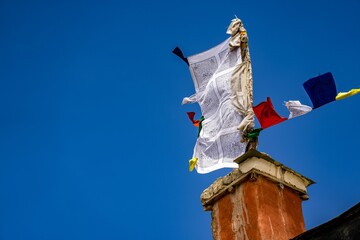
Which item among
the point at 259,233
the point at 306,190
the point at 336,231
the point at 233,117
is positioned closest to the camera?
the point at 336,231

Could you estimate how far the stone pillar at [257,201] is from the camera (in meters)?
6.82

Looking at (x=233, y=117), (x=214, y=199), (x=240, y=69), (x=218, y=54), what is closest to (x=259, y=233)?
(x=214, y=199)

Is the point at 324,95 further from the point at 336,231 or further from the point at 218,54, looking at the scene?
the point at 336,231

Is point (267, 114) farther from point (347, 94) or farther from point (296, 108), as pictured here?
point (347, 94)

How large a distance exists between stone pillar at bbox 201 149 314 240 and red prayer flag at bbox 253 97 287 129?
752mm

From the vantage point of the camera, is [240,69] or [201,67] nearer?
[240,69]

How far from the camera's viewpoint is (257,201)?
6926 mm

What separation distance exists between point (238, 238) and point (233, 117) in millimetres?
2067

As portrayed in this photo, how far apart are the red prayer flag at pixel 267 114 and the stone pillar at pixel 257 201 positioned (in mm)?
752

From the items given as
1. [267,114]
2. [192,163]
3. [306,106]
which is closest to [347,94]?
[306,106]

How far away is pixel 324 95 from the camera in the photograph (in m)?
7.87

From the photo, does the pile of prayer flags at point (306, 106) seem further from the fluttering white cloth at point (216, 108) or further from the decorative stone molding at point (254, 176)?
the decorative stone molding at point (254, 176)

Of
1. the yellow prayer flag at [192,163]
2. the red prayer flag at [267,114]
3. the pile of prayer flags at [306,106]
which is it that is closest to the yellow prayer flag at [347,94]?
the pile of prayer flags at [306,106]

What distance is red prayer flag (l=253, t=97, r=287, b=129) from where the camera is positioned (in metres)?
7.88
